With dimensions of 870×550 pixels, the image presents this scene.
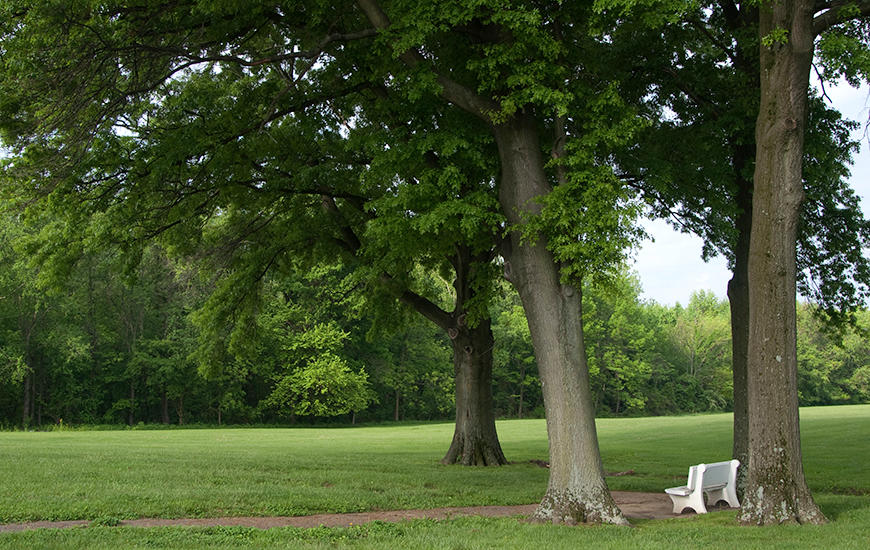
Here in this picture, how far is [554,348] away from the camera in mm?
10711

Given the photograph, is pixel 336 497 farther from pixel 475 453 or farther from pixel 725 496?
pixel 475 453

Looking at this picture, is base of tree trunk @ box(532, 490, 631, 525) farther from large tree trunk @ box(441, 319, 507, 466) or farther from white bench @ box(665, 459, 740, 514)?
large tree trunk @ box(441, 319, 507, 466)

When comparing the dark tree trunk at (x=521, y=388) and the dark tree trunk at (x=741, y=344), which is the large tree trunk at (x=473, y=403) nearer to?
the dark tree trunk at (x=741, y=344)

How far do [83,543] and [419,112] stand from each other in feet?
28.4

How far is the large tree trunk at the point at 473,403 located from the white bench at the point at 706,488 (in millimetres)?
7645

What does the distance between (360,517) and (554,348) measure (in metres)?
3.75

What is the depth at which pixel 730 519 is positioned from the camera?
1021 centimetres

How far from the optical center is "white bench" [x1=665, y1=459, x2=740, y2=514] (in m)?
11.3

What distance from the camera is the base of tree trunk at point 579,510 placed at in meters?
10.0

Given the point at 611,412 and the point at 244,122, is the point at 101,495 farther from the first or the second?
the point at 611,412

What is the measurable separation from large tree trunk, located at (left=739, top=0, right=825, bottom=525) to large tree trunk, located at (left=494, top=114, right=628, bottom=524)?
2092 mm

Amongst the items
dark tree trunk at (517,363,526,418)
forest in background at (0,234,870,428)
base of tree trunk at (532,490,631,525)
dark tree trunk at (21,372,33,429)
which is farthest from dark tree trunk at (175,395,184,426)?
base of tree trunk at (532,490,631,525)

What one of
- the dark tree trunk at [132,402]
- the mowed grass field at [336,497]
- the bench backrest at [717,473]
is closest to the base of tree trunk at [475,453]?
the mowed grass field at [336,497]

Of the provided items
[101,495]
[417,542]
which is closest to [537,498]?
[417,542]
